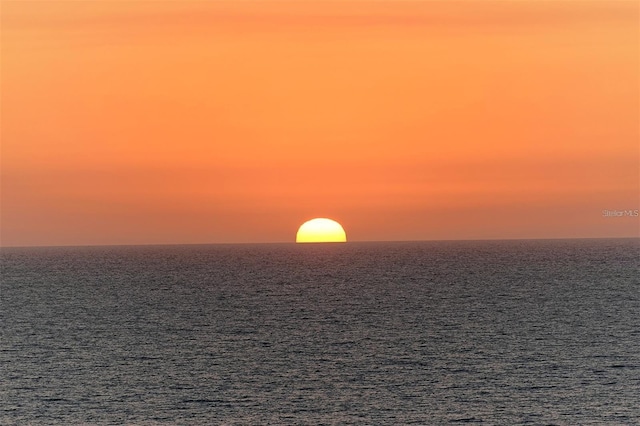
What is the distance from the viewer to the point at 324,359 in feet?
253

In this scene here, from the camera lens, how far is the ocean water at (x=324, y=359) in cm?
5650

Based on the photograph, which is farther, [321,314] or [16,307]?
[16,307]

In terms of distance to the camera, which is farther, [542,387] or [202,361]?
[202,361]

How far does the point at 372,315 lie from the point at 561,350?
124ft

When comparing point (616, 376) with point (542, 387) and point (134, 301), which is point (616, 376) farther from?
point (134, 301)

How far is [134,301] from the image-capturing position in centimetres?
14225

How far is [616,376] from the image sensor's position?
6656 cm

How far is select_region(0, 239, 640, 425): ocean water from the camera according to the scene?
56500mm

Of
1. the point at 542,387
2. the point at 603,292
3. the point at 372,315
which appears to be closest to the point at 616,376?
the point at 542,387

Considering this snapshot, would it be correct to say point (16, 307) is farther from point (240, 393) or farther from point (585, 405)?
point (585, 405)

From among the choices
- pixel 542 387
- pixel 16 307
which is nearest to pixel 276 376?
pixel 542 387

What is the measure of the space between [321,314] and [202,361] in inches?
1623

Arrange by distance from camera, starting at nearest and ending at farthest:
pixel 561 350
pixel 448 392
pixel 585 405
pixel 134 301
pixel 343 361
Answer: pixel 585 405, pixel 448 392, pixel 343 361, pixel 561 350, pixel 134 301

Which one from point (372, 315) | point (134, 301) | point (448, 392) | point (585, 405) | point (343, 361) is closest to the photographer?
point (585, 405)
